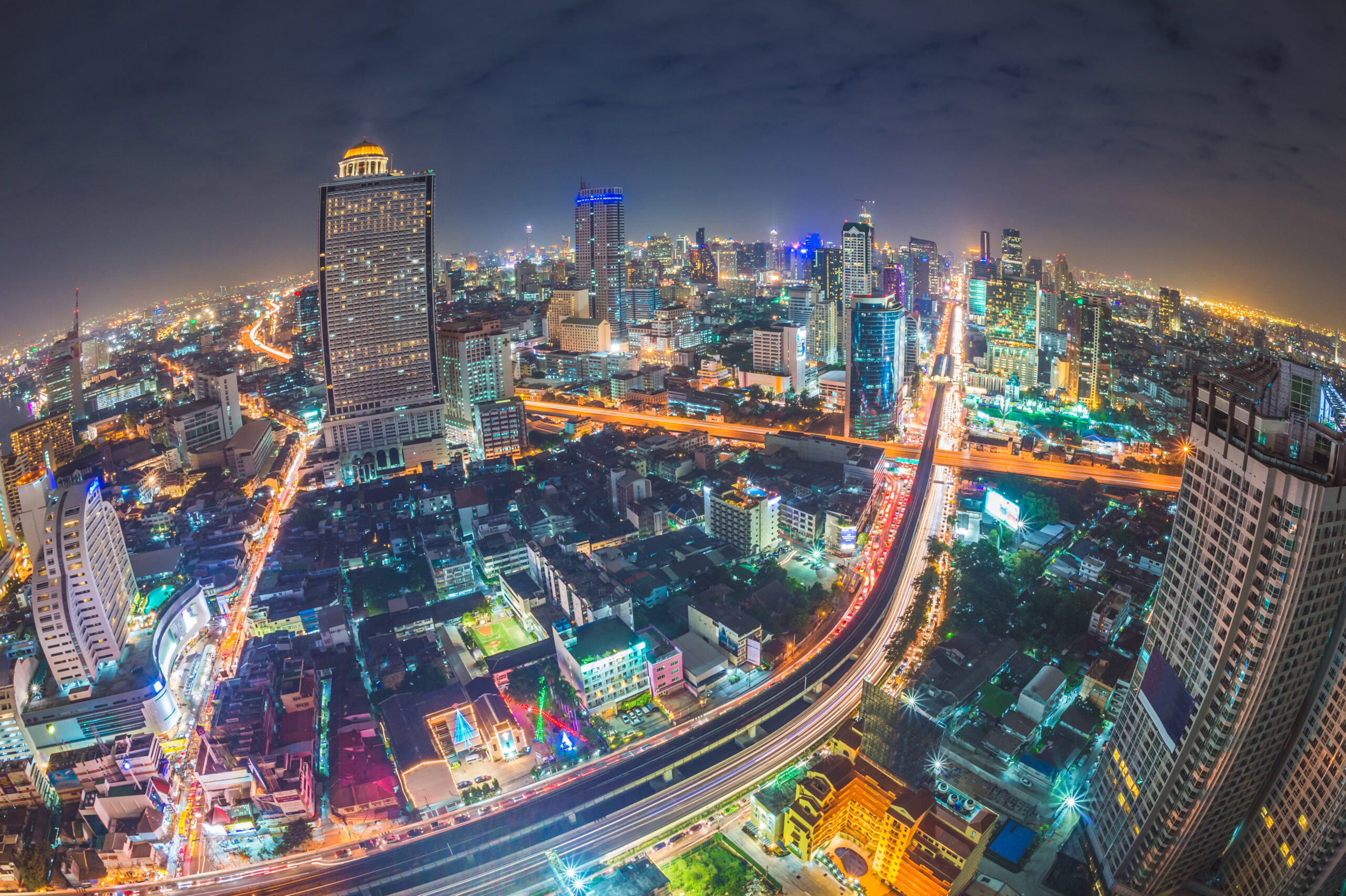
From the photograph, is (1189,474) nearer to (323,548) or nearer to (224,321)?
(323,548)

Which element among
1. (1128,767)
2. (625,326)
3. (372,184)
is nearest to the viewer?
(1128,767)

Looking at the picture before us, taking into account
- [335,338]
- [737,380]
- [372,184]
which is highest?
[372,184]

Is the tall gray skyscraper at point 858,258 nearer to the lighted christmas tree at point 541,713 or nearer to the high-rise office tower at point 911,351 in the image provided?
the high-rise office tower at point 911,351

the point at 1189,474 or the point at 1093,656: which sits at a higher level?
the point at 1189,474

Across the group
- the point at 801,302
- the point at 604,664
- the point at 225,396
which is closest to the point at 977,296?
the point at 801,302

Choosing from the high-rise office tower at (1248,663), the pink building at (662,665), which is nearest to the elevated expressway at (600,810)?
the pink building at (662,665)

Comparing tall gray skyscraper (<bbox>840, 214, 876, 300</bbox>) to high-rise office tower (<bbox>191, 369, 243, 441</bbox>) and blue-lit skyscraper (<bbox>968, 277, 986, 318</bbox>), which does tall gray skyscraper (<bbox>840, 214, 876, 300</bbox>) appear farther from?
high-rise office tower (<bbox>191, 369, 243, 441</bbox>)

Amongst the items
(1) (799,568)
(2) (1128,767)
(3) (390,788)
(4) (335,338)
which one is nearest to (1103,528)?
(1) (799,568)
